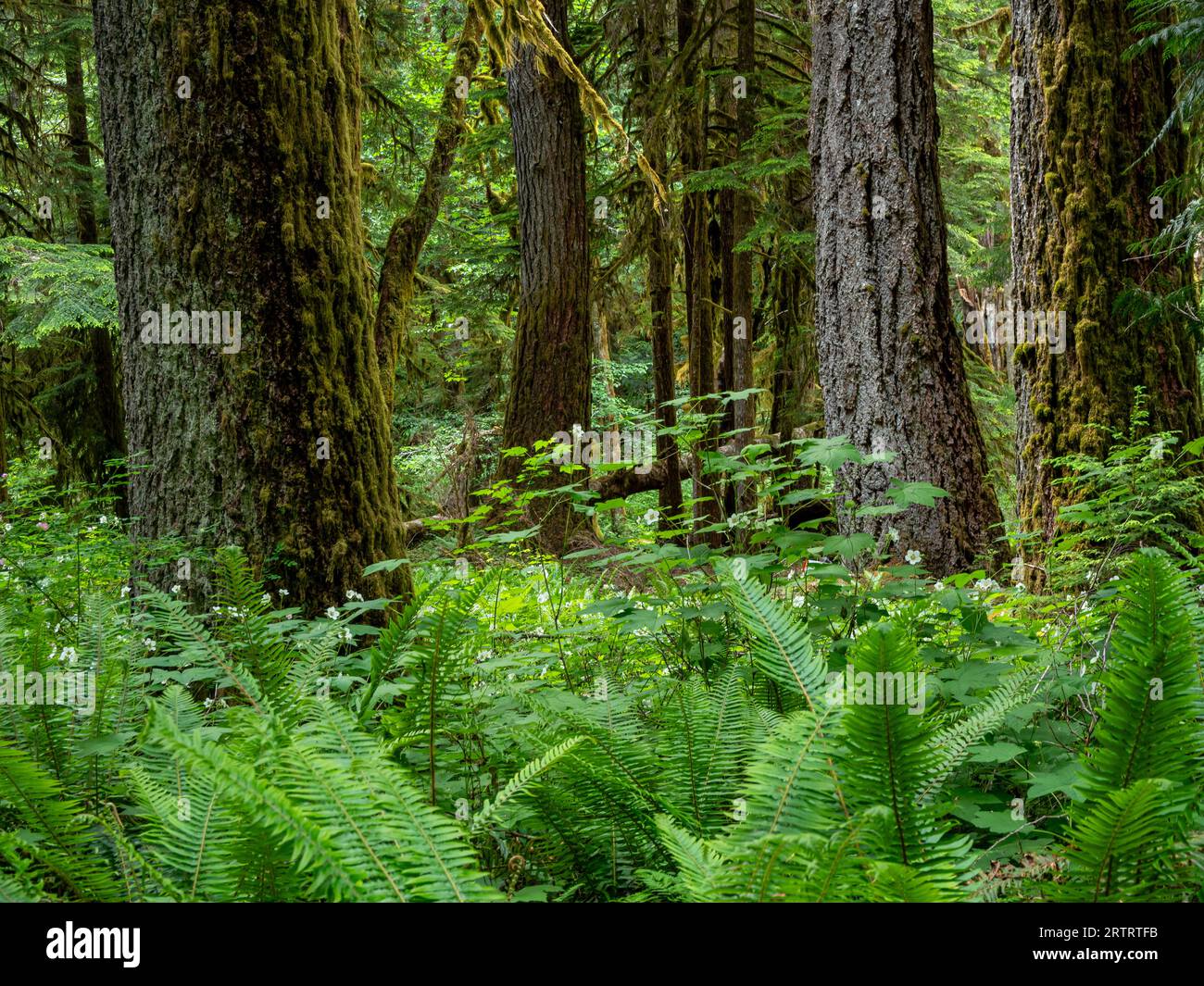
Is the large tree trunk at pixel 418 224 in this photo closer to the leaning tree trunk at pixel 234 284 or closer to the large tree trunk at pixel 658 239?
the large tree trunk at pixel 658 239

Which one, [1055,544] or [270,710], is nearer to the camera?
[270,710]

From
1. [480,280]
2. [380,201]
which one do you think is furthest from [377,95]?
[480,280]

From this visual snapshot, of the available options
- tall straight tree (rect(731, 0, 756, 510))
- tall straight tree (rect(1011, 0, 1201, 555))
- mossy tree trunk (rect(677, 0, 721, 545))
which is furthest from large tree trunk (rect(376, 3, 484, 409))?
tall straight tree (rect(1011, 0, 1201, 555))

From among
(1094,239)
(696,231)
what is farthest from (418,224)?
(1094,239)

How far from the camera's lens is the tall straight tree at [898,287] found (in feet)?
18.7

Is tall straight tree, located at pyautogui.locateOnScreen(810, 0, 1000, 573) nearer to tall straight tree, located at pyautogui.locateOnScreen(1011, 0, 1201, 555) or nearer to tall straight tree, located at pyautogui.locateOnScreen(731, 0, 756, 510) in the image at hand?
tall straight tree, located at pyautogui.locateOnScreen(1011, 0, 1201, 555)

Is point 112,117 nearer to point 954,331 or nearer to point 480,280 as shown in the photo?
point 954,331

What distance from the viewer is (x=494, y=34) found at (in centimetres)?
556

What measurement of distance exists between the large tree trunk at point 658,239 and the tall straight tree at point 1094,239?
5.08 metres

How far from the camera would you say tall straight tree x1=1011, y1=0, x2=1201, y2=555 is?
18.3ft

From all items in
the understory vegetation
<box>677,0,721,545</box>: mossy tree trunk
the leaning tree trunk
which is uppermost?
<box>677,0,721,545</box>: mossy tree trunk

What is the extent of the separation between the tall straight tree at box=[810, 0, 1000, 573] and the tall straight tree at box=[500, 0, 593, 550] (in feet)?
13.4
